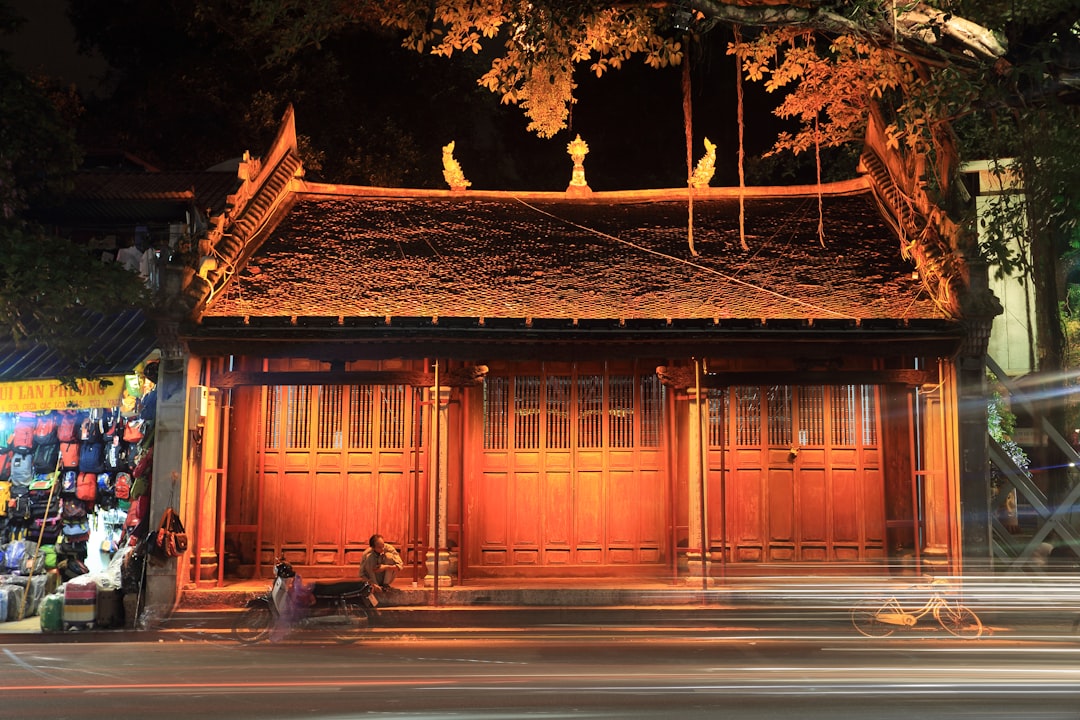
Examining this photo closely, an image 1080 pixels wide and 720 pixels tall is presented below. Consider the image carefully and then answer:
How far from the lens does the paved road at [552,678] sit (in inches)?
344

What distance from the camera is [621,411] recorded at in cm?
1667

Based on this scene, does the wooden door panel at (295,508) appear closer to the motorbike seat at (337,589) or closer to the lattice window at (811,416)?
the motorbike seat at (337,589)

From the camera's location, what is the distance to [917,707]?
8.73 m

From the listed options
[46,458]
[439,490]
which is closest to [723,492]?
[439,490]

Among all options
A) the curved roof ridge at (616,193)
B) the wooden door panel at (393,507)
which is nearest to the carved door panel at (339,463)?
the wooden door panel at (393,507)

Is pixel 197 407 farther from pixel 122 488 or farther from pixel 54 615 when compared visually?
pixel 54 615

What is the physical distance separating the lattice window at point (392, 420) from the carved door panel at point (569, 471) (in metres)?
1.27

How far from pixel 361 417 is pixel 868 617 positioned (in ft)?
26.5

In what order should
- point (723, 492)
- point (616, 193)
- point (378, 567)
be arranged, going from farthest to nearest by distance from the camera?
point (616, 193) → point (723, 492) → point (378, 567)

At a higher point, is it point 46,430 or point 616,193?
point 616,193

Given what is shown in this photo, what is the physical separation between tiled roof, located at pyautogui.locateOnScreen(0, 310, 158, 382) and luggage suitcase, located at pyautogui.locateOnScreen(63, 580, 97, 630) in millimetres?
3511

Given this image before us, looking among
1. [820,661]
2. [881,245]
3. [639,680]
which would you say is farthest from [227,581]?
[881,245]

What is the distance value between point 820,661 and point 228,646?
274 inches

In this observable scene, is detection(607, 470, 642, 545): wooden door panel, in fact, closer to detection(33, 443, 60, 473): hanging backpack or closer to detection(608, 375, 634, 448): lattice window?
detection(608, 375, 634, 448): lattice window
